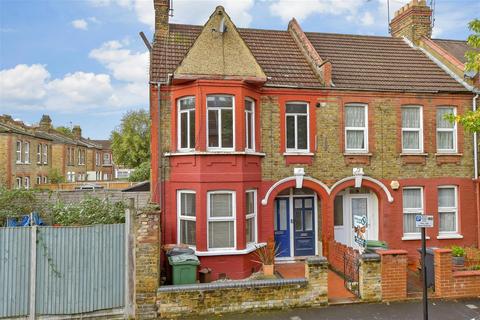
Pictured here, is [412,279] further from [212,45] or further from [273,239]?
[212,45]

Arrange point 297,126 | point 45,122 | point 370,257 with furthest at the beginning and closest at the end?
1. point 45,122
2. point 297,126
3. point 370,257

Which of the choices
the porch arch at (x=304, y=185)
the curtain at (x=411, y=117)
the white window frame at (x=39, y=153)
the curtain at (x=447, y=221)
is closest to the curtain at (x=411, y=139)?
the curtain at (x=411, y=117)

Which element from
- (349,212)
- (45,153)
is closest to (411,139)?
(349,212)

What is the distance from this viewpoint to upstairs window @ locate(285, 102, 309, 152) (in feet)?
43.4

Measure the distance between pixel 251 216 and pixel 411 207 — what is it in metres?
6.38

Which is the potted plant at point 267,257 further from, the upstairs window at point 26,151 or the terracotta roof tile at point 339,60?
the upstairs window at point 26,151

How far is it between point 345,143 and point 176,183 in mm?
6304

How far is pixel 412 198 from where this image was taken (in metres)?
14.0

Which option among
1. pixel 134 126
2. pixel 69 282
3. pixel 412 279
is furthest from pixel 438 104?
pixel 134 126

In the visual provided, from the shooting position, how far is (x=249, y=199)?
12281 millimetres

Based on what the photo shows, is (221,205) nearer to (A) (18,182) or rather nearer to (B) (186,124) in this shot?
(B) (186,124)

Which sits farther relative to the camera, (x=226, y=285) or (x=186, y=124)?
(x=186, y=124)

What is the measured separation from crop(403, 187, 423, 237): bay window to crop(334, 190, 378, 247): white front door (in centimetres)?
117

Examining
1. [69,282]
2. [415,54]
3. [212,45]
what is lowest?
[69,282]
